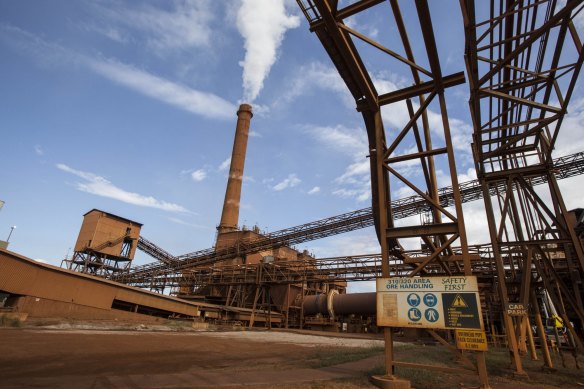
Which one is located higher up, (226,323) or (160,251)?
(160,251)

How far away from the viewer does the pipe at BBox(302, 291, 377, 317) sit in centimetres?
2430

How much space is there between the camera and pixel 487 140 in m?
9.52

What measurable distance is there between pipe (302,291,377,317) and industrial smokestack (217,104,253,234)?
13.5 metres

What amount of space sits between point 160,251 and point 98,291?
27015 mm

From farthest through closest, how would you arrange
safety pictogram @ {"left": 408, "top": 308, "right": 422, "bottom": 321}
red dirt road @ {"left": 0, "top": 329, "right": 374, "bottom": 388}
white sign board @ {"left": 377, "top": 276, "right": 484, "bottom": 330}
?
1. safety pictogram @ {"left": 408, "top": 308, "right": 422, "bottom": 321}
2. white sign board @ {"left": 377, "top": 276, "right": 484, "bottom": 330}
3. red dirt road @ {"left": 0, "top": 329, "right": 374, "bottom": 388}

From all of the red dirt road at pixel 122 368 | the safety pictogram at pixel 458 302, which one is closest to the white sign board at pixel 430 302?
the safety pictogram at pixel 458 302

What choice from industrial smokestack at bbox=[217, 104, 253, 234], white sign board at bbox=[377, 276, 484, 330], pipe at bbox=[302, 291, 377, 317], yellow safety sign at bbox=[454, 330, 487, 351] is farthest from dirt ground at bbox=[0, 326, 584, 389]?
industrial smokestack at bbox=[217, 104, 253, 234]

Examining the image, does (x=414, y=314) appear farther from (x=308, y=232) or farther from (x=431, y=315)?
(x=308, y=232)

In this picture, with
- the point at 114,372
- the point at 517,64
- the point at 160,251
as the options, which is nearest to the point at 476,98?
the point at 517,64

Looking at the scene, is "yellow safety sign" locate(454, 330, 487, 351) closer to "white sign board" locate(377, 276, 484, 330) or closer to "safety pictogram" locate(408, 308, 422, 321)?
"white sign board" locate(377, 276, 484, 330)

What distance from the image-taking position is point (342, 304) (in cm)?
2520

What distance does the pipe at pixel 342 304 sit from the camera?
24297mm

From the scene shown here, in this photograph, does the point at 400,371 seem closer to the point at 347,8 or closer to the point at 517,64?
the point at 347,8

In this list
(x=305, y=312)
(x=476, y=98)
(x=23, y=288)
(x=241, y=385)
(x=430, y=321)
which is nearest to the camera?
(x=241, y=385)
